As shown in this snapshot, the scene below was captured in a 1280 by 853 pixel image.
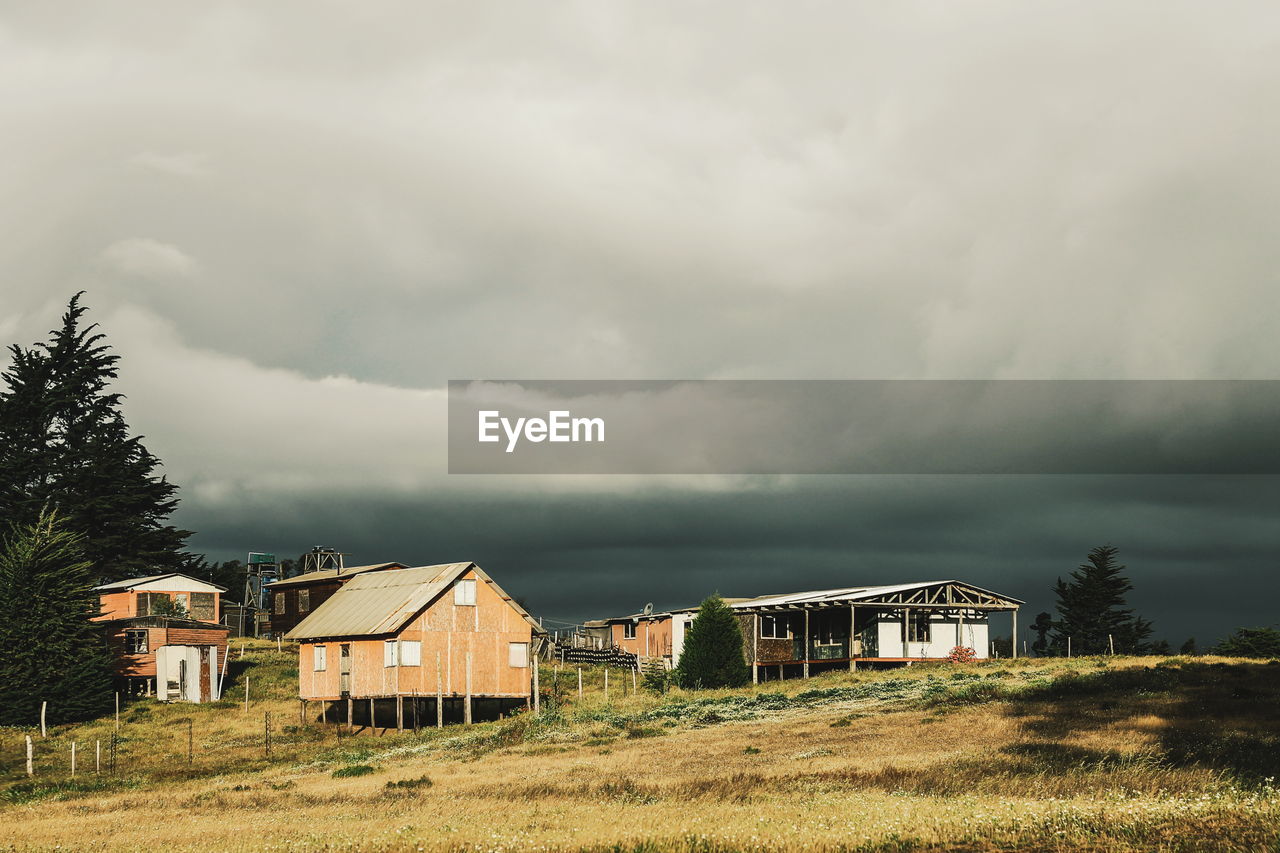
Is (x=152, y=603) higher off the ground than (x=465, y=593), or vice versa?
(x=465, y=593)

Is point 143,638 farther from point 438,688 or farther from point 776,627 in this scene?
point 776,627

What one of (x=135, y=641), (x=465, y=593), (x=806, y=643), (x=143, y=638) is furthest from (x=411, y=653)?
(x=806, y=643)

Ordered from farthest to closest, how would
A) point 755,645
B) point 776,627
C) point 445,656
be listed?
point 776,627, point 755,645, point 445,656

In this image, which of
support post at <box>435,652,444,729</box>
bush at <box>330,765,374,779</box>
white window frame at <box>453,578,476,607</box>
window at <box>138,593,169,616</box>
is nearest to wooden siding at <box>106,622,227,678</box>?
window at <box>138,593,169,616</box>

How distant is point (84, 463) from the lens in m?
91.2

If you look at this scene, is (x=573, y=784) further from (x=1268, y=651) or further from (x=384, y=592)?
(x=1268, y=651)

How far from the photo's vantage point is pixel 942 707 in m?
42.7

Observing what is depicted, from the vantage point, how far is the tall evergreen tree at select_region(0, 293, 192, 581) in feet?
291

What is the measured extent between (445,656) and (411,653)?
2044 mm

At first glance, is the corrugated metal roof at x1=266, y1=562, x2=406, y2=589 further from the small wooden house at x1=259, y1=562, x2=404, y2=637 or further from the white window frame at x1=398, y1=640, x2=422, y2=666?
the white window frame at x1=398, y1=640, x2=422, y2=666

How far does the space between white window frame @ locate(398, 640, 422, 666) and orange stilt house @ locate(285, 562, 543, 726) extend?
5 cm

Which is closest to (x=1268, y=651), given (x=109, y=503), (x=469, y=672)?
(x=469, y=672)

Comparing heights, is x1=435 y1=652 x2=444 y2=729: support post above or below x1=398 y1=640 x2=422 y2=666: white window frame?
below

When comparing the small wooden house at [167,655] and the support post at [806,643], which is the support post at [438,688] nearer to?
the small wooden house at [167,655]
